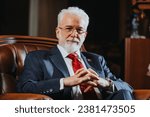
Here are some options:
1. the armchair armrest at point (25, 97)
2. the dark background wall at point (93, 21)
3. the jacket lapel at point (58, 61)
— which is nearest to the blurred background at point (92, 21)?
the dark background wall at point (93, 21)

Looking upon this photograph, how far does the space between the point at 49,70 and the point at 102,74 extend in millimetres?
254

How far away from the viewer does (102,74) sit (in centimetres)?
144

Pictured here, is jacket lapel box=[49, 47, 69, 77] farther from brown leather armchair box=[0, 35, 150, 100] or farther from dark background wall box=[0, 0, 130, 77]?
dark background wall box=[0, 0, 130, 77]

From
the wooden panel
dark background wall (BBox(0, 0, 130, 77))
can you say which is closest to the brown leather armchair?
dark background wall (BBox(0, 0, 130, 77))

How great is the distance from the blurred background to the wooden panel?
1.9 inches

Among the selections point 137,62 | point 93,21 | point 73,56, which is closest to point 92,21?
point 93,21

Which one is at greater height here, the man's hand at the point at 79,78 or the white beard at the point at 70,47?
the white beard at the point at 70,47

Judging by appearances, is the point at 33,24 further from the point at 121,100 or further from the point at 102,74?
the point at 121,100

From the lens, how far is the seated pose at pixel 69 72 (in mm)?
1270

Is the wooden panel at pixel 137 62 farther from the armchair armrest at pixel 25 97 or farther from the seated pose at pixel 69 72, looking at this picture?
the armchair armrest at pixel 25 97

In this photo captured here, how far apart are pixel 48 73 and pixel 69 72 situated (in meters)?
0.10

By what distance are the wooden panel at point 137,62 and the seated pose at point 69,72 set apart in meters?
0.76

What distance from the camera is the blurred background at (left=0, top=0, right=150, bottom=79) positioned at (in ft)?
6.65

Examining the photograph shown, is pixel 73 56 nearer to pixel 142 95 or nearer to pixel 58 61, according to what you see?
pixel 58 61
